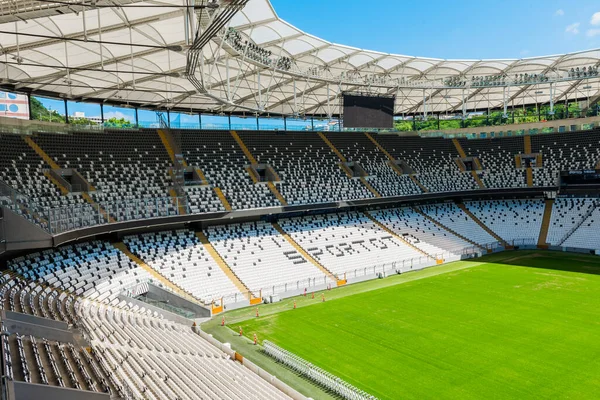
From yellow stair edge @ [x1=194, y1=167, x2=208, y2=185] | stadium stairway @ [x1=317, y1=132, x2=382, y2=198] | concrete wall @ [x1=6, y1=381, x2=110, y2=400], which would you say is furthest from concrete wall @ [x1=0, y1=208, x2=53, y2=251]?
stadium stairway @ [x1=317, y1=132, x2=382, y2=198]

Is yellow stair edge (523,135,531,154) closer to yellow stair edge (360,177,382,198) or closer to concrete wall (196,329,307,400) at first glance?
yellow stair edge (360,177,382,198)

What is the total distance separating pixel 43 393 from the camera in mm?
8578

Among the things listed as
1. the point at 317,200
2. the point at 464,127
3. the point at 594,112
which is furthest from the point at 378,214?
the point at 594,112

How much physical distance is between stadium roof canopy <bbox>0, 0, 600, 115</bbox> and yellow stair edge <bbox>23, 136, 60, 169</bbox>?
342cm

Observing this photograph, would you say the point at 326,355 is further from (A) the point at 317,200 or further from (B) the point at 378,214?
(B) the point at 378,214

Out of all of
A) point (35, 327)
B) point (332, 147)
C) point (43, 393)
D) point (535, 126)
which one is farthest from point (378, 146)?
point (43, 393)

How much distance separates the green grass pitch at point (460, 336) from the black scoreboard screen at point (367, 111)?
15.3 m

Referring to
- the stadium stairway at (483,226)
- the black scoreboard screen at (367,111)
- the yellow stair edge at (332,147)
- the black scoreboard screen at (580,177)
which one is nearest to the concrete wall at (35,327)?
the black scoreboard screen at (367,111)

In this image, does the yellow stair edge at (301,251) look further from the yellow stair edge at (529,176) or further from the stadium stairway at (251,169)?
the yellow stair edge at (529,176)

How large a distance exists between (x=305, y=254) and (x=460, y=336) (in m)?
14.7

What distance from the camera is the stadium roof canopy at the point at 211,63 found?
20797 mm

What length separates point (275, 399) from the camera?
48.0 feet

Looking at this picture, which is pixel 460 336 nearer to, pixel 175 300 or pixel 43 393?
pixel 175 300

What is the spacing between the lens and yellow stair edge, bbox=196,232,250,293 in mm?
28609
